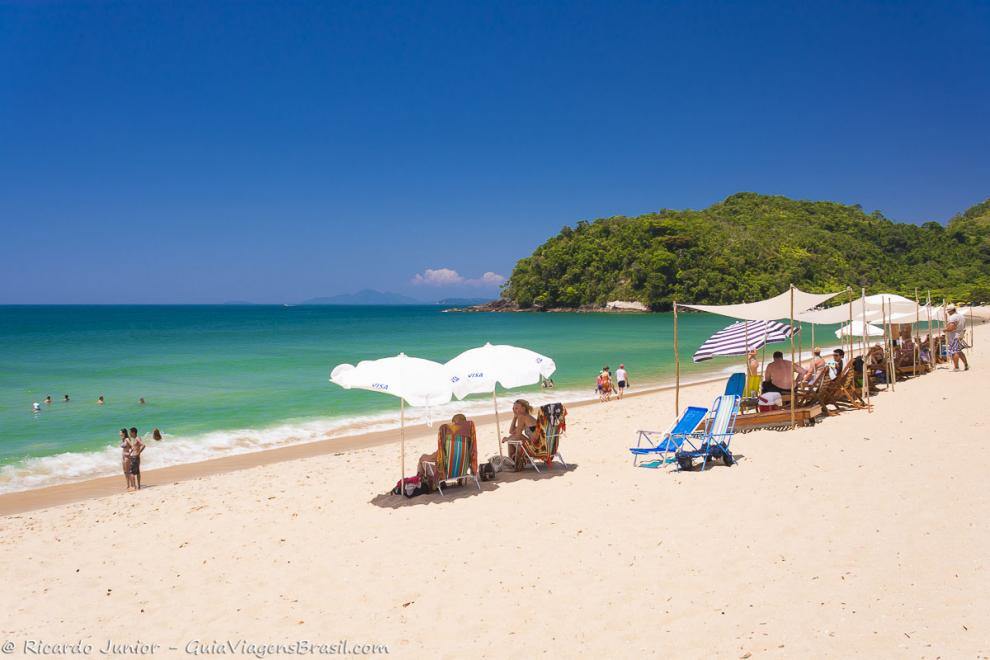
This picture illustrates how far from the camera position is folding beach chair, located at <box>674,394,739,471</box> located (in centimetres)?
806

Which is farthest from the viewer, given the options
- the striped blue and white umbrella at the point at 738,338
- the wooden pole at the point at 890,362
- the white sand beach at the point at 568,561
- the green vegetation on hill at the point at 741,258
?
the green vegetation on hill at the point at 741,258

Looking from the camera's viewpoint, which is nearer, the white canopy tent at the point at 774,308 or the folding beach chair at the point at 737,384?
the white canopy tent at the point at 774,308

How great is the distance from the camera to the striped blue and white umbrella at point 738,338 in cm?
1147

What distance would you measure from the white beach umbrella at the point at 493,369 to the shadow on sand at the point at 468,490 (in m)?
1.26

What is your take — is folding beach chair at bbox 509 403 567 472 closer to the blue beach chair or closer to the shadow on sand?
the shadow on sand

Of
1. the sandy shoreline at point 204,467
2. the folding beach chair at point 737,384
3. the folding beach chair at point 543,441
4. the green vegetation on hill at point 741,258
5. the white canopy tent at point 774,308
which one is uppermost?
the green vegetation on hill at point 741,258

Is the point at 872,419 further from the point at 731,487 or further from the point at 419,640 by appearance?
the point at 419,640

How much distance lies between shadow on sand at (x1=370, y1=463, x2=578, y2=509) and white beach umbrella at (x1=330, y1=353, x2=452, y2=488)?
120 centimetres

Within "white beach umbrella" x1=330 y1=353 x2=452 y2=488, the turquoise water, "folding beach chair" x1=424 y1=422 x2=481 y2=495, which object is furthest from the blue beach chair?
the turquoise water

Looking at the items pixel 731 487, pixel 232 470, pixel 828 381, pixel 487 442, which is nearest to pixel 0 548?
pixel 232 470

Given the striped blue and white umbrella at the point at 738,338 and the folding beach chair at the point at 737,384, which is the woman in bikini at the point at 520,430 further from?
the folding beach chair at the point at 737,384

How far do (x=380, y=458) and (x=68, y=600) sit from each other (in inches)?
232

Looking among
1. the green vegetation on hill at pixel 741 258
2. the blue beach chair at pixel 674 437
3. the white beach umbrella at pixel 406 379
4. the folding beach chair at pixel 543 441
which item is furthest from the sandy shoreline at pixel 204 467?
the green vegetation on hill at pixel 741 258

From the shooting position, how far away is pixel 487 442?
12266 mm
